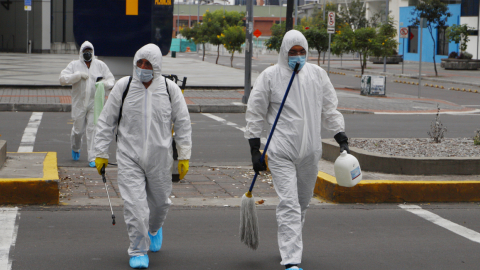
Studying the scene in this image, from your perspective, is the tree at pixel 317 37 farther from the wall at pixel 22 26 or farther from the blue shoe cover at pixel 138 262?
the blue shoe cover at pixel 138 262

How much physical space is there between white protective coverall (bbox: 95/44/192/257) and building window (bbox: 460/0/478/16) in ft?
146

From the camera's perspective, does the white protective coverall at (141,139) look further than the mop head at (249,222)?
No

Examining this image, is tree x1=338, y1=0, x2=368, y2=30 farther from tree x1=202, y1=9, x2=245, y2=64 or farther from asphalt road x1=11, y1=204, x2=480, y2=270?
asphalt road x1=11, y1=204, x2=480, y2=270

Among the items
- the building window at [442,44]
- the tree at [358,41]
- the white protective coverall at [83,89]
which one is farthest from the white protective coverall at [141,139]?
the building window at [442,44]

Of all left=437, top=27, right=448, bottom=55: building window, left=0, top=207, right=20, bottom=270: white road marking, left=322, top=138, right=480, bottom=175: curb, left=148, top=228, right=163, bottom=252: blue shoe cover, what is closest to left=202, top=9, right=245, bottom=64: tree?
left=437, top=27, right=448, bottom=55: building window

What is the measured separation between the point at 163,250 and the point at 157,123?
1.21 m

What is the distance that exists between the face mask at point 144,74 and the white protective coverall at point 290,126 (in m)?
0.81

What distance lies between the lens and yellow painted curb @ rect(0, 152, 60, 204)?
6699mm

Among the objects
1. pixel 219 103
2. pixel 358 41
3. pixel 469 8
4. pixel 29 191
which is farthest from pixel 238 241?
pixel 469 8

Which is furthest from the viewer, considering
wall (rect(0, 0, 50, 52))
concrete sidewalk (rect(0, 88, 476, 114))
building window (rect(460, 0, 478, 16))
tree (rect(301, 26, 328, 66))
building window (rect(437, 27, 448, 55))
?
building window (rect(437, 27, 448, 55))

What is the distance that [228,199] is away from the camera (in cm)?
734

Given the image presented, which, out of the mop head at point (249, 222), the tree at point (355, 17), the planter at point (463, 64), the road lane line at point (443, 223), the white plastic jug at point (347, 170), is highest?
the tree at point (355, 17)

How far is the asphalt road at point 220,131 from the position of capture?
10.5 metres

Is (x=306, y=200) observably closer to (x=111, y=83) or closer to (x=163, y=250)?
(x=163, y=250)
